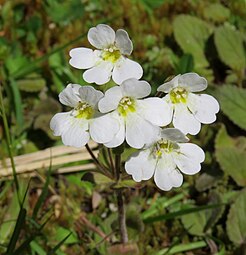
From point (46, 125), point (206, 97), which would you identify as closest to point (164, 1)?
point (46, 125)

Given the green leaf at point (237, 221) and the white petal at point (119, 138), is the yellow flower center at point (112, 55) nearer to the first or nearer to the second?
the white petal at point (119, 138)

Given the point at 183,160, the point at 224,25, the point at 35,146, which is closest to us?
the point at 183,160

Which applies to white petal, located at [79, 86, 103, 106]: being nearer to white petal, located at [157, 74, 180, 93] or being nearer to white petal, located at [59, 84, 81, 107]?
white petal, located at [59, 84, 81, 107]

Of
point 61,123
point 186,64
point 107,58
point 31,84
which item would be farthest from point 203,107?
point 31,84

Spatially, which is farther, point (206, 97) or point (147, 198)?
point (147, 198)

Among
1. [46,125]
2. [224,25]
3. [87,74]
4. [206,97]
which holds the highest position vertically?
→ [87,74]

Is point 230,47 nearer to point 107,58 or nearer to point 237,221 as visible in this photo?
point 237,221

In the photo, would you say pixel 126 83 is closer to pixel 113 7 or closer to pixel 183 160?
pixel 183 160
